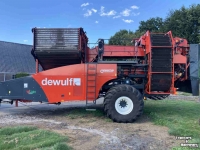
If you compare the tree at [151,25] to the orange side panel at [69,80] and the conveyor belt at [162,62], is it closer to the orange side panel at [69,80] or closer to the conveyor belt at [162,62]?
the conveyor belt at [162,62]

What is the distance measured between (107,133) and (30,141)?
7.00 ft

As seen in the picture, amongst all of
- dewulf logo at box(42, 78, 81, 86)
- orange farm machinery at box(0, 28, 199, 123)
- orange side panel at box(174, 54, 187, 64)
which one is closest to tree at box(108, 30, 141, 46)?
orange farm machinery at box(0, 28, 199, 123)

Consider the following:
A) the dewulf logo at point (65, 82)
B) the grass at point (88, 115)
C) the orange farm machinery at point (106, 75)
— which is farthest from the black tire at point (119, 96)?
the dewulf logo at point (65, 82)

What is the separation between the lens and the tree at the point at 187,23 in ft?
101

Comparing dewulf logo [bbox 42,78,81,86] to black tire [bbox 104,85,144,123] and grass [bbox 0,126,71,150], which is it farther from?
grass [bbox 0,126,71,150]

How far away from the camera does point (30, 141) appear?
4.94 metres

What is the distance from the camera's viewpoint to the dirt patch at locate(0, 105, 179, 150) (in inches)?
203

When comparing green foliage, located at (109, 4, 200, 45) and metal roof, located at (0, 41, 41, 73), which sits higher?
green foliage, located at (109, 4, 200, 45)

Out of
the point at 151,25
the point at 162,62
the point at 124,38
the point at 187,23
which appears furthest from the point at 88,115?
the point at 151,25

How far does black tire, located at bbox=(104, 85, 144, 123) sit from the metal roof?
24384 mm

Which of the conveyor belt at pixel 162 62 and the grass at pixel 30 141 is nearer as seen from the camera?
the grass at pixel 30 141

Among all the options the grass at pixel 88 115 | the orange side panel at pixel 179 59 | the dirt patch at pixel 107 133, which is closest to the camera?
the dirt patch at pixel 107 133

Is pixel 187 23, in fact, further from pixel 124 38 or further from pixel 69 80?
pixel 69 80

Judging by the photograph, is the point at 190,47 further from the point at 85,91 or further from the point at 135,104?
the point at 85,91
